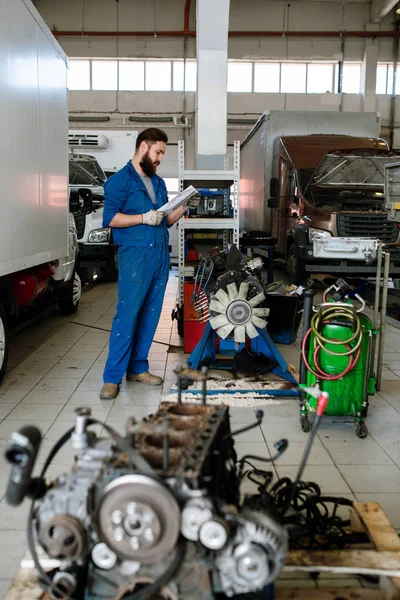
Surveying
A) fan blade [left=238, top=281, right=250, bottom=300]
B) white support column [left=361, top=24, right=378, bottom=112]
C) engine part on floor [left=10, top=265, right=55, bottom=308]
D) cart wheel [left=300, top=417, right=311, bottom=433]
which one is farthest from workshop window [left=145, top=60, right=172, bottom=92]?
cart wheel [left=300, top=417, right=311, bottom=433]

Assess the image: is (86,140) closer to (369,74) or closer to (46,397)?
(46,397)

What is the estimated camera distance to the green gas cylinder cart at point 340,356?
10.3 feet

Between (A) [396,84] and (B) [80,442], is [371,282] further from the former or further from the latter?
(A) [396,84]

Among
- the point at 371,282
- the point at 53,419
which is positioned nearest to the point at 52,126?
the point at 53,419

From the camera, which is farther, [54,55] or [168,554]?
[54,55]

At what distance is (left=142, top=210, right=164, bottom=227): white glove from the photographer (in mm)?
3818

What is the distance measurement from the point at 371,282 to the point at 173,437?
6.53 metres

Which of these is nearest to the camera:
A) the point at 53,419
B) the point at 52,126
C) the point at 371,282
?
the point at 53,419

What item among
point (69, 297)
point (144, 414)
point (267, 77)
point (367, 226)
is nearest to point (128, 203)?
point (144, 414)

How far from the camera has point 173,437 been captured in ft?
5.30

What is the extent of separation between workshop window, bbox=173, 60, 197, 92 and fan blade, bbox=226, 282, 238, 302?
41.9 ft

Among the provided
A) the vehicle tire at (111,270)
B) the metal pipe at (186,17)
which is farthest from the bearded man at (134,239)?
the metal pipe at (186,17)

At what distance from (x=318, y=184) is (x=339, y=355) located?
539 cm

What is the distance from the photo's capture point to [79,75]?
15.5 metres
